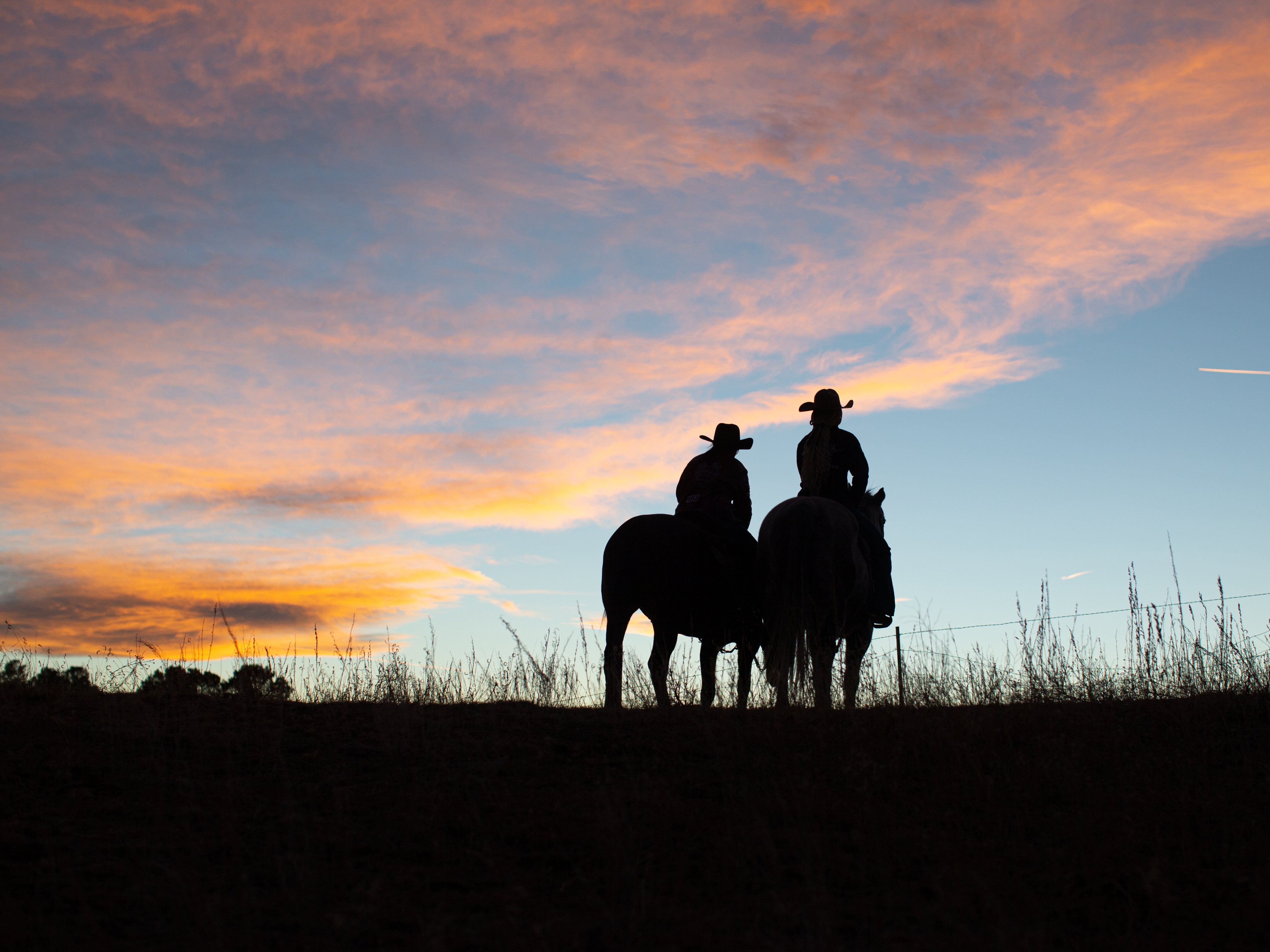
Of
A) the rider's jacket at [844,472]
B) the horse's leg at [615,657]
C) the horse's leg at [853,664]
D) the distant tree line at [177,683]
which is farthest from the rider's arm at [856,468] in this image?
the distant tree line at [177,683]

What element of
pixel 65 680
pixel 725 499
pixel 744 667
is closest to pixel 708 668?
pixel 744 667

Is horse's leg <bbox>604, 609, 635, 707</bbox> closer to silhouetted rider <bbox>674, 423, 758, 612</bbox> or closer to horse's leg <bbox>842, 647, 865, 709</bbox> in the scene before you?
silhouetted rider <bbox>674, 423, 758, 612</bbox>

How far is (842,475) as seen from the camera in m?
9.93

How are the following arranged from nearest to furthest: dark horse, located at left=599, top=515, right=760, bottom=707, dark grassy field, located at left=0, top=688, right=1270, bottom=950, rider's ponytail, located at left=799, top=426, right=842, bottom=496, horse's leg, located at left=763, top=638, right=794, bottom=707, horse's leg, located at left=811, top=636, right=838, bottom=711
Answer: dark grassy field, located at left=0, top=688, right=1270, bottom=950, horse's leg, located at left=811, top=636, right=838, bottom=711, horse's leg, located at left=763, top=638, right=794, bottom=707, dark horse, located at left=599, top=515, right=760, bottom=707, rider's ponytail, located at left=799, top=426, right=842, bottom=496

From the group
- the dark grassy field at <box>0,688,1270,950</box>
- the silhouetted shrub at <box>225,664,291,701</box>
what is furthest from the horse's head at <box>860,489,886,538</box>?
the silhouetted shrub at <box>225,664,291,701</box>

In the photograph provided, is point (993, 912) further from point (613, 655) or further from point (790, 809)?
point (613, 655)

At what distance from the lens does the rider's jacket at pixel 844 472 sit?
32.3 feet

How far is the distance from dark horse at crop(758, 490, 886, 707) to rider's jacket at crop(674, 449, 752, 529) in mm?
809

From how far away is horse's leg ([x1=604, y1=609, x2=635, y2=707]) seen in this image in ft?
29.9

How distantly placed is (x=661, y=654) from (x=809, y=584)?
1.57m

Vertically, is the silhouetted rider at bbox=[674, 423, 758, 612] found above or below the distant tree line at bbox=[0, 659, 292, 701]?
above

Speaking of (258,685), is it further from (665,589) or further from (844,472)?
(844,472)

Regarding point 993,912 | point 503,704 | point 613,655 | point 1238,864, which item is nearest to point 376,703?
point 503,704

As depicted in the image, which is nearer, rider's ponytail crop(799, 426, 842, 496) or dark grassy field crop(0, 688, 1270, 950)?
dark grassy field crop(0, 688, 1270, 950)
